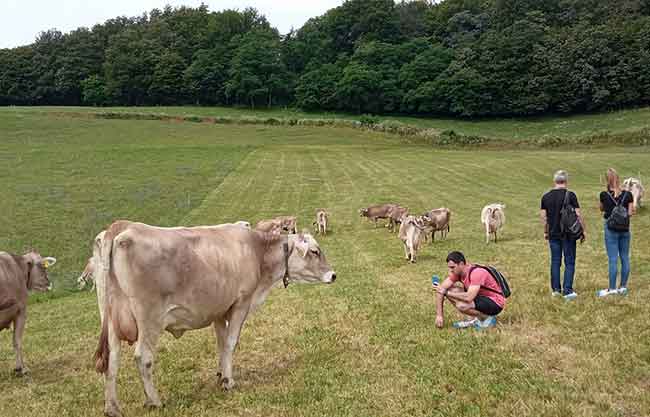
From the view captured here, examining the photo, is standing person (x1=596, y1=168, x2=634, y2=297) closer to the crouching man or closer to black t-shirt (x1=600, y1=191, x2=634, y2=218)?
black t-shirt (x1=600, y1=191, x2=634, y2=218)

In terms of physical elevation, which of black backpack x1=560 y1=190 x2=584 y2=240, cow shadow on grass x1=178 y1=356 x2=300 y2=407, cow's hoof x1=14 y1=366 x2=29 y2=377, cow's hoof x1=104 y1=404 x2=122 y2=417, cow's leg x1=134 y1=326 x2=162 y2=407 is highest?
black backpack x1=560 y1=190 x2=584 y2=240

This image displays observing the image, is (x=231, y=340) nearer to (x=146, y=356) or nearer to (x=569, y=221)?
(x=146, y=356)

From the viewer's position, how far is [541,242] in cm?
1959

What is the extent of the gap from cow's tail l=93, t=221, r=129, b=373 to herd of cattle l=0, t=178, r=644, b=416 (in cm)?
1

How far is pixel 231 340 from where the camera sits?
831 cm

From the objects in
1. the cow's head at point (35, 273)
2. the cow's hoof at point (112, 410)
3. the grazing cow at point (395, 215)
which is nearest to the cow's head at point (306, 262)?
the cow's hoof at point (112, 410)

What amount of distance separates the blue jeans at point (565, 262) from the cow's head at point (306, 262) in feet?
16.5

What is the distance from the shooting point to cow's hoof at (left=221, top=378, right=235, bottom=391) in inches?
316

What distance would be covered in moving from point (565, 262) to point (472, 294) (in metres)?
3.15

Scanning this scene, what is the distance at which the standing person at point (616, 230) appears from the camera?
11.4m

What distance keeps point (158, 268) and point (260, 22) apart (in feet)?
517

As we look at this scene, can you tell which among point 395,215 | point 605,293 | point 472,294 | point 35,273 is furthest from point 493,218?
point 35,273

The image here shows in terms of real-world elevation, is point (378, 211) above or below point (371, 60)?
below

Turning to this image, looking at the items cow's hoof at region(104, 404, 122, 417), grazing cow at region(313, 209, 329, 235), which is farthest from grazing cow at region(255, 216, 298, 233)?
cow's hoof at region(104, 404, 122, 417)
